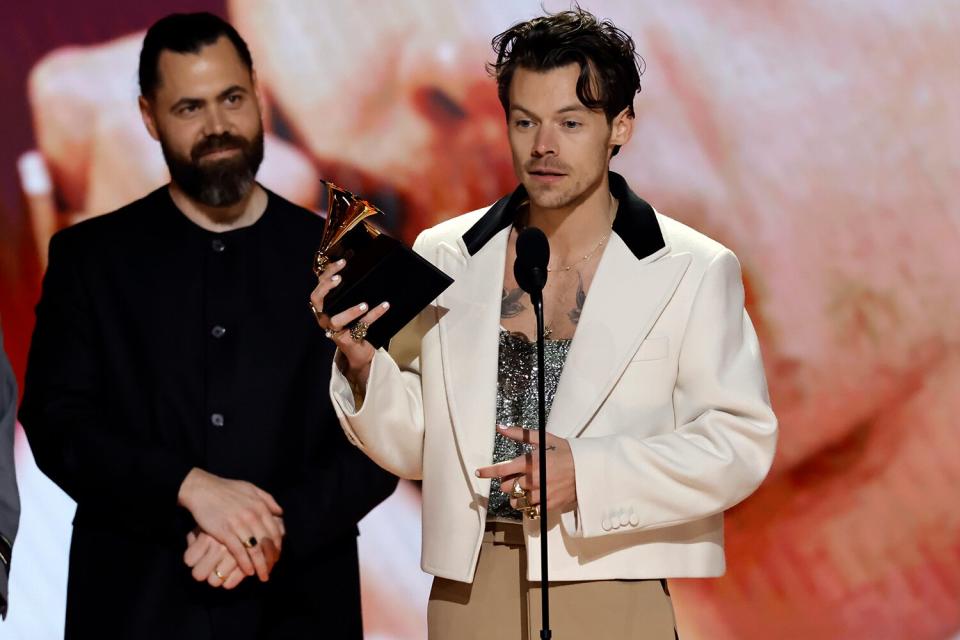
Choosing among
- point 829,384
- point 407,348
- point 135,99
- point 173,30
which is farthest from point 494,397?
point 135,99

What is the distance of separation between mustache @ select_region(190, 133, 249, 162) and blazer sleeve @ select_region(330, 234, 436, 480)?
1.03 metres

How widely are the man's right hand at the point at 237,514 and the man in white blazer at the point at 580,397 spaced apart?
580mm

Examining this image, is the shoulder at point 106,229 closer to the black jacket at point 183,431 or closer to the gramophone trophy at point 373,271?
the black jacket at point 183,431

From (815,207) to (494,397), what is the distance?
2.03 m

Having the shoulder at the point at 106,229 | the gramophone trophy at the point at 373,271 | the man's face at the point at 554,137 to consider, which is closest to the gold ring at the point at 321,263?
the gramophone trophy at the point at 373,271

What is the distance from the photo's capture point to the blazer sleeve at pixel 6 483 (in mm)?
2887

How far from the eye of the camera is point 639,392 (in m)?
2.73

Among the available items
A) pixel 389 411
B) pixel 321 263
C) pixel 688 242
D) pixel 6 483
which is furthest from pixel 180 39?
pixel 688 242

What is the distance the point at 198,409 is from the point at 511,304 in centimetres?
104

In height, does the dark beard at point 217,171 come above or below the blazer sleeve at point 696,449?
above

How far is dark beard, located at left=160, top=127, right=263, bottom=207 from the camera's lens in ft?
12.0

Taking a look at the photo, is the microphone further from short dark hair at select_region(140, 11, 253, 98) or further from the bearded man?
short dark hair at select_region(140, 11, 253, 98)

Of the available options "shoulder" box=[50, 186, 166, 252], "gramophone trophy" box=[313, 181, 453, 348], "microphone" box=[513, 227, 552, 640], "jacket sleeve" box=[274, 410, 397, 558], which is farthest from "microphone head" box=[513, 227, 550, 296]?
"shoulder" box=[50, 186, 166, 252]

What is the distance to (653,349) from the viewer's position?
2729 millimetres
